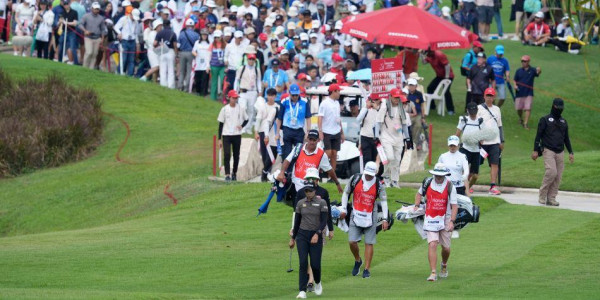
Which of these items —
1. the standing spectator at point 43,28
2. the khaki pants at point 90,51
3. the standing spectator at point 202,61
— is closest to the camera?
the standing spectator at point 202,61

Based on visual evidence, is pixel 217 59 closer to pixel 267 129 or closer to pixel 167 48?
pixel 167 48

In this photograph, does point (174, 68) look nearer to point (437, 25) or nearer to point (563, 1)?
point (437, 25)

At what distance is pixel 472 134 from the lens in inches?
1010

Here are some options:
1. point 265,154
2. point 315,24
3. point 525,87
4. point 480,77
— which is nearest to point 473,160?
point 265,154

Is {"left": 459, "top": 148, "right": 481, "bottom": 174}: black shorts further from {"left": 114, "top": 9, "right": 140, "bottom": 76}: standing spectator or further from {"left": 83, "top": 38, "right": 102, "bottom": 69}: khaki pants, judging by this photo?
{"left": 83, "top": 38, "right": 102, "bottom": 69}: khaki pants

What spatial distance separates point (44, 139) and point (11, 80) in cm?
451

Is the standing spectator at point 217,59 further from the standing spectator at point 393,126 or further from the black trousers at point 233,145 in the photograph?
the standing spectator at point 393,126

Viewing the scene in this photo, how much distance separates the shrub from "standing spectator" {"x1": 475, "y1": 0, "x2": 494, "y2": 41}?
15.3 meters

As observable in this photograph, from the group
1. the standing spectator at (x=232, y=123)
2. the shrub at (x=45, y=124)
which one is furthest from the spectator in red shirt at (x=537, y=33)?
the standing spectator at (x=232, y=123)

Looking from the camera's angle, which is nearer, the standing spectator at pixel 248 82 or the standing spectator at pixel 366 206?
the standing spectator at pixel 366 206

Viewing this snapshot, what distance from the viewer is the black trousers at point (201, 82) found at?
42094mm

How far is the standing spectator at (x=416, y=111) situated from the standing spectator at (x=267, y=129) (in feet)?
13.6

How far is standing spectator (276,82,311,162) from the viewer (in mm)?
27125

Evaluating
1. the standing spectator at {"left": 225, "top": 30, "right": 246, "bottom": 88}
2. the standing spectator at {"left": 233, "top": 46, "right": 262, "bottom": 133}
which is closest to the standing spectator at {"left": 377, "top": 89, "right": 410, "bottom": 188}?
the standing spectator at {"left": 233, "top": 46, "right": 262, "bottom": 133}
